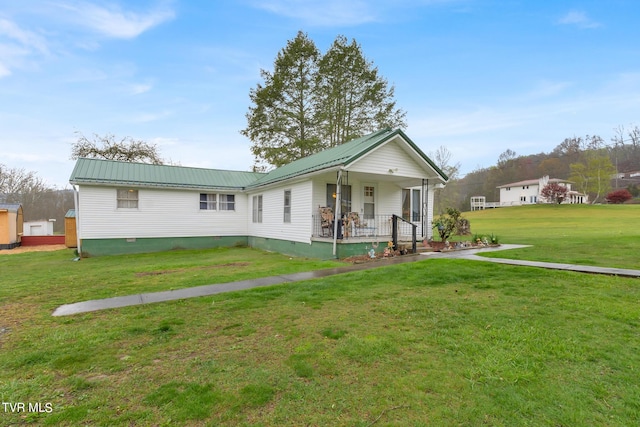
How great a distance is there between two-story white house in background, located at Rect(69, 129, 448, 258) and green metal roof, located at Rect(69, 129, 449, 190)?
0.04 meters

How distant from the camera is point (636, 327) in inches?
154

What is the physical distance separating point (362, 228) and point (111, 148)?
1035 inches

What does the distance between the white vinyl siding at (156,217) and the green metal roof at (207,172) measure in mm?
515

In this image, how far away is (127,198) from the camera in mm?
15031

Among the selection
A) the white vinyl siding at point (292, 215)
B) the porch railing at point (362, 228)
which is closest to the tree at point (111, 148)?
the white vinyl siding at point (292, 215)

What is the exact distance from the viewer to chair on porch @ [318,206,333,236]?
11.9 metres

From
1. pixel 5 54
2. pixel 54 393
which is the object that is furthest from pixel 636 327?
pixel 5 54

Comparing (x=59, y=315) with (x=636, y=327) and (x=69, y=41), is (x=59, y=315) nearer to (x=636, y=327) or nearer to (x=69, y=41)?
(x=636, y=327)

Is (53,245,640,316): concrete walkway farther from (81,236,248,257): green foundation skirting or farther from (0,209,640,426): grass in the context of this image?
(81,236,248,257): green foundation skirting

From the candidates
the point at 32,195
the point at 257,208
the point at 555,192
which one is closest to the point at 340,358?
the point at 257,208

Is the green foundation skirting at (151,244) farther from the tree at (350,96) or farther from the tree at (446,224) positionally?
the tree at (350,96)

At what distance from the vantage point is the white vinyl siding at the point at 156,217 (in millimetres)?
14242

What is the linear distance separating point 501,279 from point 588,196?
7166 cm

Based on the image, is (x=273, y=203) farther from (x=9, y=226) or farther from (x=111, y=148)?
(x=111, y=148)
